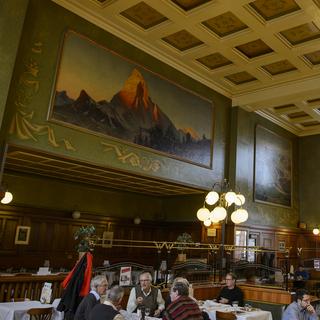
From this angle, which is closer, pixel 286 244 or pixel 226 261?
pixel 226 261

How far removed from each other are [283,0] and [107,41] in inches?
163

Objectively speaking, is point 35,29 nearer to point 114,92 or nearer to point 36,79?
point 36,79

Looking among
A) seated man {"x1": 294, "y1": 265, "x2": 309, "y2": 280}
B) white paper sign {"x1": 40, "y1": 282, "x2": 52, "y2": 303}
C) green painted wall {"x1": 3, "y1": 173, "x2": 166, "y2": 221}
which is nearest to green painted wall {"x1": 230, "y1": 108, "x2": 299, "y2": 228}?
seated man {"x1": 294, "y1": 265, "x2": 309, "y2": 280}

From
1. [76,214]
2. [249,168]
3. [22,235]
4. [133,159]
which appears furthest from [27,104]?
[249,168]

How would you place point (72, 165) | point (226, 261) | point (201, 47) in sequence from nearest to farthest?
point (72, 165) < point (226, 261) < point (201, 47)

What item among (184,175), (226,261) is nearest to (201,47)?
(184,175)

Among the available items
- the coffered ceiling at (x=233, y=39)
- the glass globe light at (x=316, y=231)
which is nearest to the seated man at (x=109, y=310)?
the coffered ceiling at (x=233, y=39)

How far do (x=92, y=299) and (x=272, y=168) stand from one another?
10799 mm

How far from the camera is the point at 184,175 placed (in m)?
10.5

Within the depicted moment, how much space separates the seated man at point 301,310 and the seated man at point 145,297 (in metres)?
2.02

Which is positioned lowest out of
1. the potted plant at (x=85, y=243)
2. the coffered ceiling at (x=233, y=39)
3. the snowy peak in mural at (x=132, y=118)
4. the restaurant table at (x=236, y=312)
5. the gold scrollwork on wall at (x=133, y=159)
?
the restaurant table at (x=236, y=312)

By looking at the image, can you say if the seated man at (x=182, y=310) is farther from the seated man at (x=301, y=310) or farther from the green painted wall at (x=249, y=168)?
the green painted wall at (x=249, y=168)

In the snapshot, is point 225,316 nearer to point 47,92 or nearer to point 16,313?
point 16,313

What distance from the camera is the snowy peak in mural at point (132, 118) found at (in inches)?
314
